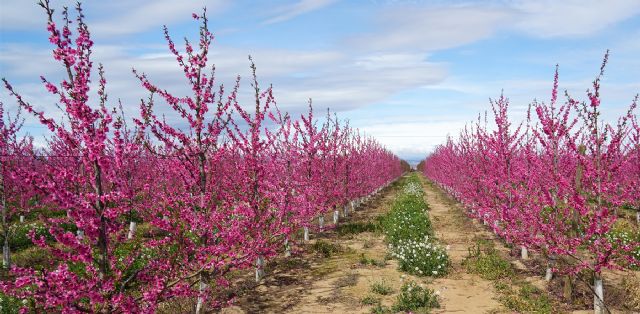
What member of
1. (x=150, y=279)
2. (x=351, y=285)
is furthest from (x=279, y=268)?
(x=150, y=279)

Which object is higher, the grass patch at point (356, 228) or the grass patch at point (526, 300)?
the grass patch at point (356, 228)

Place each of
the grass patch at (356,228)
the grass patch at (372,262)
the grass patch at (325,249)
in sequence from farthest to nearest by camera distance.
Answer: the grass patch at (356,228)
the grass patch at (325,249)
the grass patch at (372,262)

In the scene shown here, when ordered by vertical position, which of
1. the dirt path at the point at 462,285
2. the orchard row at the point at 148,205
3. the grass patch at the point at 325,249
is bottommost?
the dirt path at the point at 462,285

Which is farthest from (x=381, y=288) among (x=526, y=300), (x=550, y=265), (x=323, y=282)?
(x=550, y=265)

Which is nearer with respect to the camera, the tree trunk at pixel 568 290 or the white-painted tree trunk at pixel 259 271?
the tree trunk at pixel 568 290

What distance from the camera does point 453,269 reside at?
492 inches

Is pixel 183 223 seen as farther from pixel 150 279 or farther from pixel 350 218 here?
pixel 350 218

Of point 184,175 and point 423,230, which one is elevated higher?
point 184,175

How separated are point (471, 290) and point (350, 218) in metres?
12.6

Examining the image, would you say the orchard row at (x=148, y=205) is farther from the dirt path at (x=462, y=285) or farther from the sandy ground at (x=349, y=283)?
the dirt path at (x=462, y=285)

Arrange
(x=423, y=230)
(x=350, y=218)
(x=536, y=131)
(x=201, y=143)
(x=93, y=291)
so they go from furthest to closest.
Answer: (x=350, y=218) → (x=423, y=230) → (x=536, y=131) → (x=201, y=143) → (x=93, y=291)

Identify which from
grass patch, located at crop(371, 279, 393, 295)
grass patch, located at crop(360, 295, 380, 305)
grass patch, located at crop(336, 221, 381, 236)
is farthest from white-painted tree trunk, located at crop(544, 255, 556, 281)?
grass patch, located at crop(336, 221, 381, 236)

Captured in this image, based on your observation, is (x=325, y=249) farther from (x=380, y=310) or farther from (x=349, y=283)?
(x=380, y=310)

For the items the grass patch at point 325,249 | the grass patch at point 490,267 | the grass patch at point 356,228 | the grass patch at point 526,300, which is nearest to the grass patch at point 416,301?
the grass patch at point 526,300
